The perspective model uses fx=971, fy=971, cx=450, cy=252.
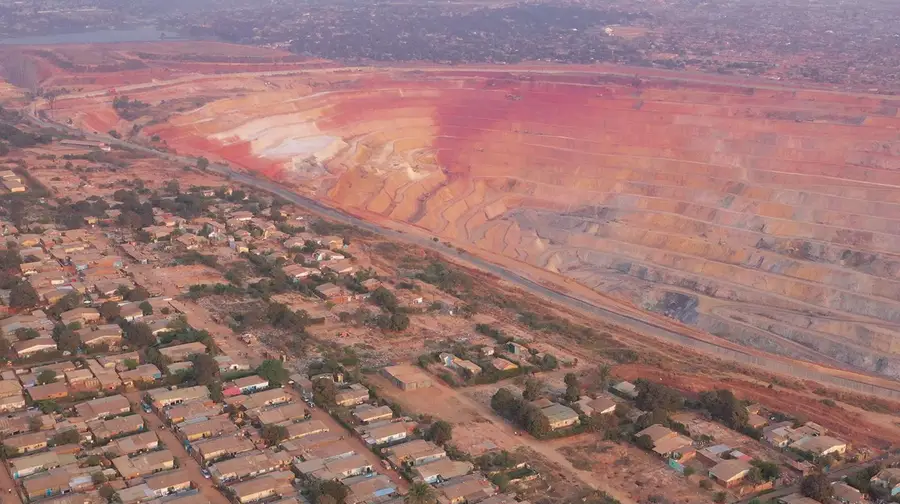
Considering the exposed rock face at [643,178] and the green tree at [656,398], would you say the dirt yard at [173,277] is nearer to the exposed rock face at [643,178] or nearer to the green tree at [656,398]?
the green tree at [656,398]

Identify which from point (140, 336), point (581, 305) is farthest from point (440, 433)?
point (581, 305)

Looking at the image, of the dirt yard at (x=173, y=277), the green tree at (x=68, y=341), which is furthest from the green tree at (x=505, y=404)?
the dirt yard at (x=173, y=277)

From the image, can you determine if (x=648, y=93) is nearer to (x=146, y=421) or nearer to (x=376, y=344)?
(x=376, y=344)

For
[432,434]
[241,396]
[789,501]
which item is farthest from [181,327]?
[789,501]

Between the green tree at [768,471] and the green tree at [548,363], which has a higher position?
the green tree at [548,363]

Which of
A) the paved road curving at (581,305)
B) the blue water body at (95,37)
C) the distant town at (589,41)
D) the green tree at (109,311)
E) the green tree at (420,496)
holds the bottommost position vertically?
the paved road curving at (581,305)

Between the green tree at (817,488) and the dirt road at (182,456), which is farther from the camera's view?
the green tree at (817,488)
